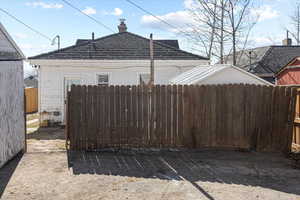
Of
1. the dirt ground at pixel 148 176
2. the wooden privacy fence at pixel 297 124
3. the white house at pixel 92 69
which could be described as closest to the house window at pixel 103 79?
the white house at pixel 92 69

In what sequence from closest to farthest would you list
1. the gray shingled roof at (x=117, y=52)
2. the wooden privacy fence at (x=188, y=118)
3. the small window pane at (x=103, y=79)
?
the wooden privacy fence at (x=188, y=118), the gray shingled roof at (x=117, y=52), the small window pane at (x=103, y=79)

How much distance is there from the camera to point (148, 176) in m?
6.60

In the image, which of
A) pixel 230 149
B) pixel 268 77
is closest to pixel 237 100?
pixel 230 149

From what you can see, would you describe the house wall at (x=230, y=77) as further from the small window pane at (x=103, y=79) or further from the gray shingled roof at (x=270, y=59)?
the gray shingled roof at (x=270, y=59)

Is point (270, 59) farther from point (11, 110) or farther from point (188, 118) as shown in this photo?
point (11, 110)

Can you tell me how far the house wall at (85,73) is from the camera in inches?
543

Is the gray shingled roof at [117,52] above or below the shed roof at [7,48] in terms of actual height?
above

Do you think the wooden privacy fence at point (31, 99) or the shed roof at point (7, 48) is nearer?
the shed roof at point (7, 48)

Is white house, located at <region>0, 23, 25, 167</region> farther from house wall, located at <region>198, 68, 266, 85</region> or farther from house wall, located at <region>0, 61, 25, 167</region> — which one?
house wall, located at <region>198, 68, 266, 85</region>

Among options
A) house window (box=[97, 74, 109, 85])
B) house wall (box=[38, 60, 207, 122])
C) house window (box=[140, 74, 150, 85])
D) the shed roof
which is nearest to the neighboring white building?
house wall (box=[38, 60, 207, 122])

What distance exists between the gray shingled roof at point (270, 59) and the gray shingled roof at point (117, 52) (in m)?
12.2

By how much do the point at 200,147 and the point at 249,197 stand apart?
12.3 feet

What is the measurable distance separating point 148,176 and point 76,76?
27.4 ft

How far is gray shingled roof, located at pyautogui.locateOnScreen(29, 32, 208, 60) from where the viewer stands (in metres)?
14.0
